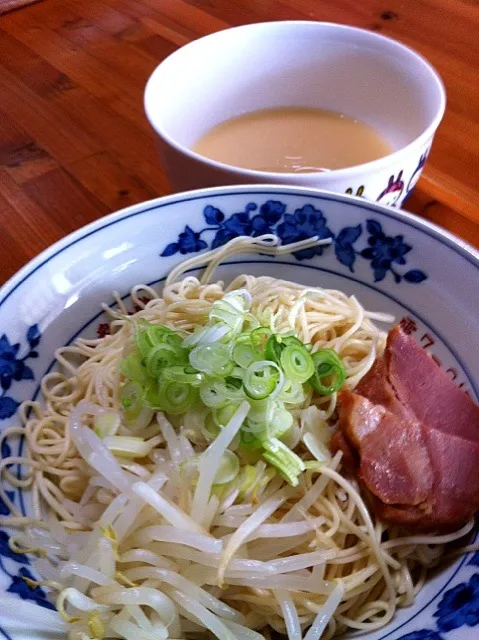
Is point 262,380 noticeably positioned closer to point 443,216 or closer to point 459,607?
point 459,607

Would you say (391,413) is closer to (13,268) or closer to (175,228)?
(175,228)

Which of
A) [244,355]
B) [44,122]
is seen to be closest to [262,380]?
[244,355]

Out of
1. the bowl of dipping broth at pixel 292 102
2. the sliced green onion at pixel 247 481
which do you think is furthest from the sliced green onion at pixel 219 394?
the bowl of dipping broth at pixel 292 102

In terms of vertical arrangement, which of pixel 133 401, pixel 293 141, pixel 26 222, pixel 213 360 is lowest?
pixel 26 222

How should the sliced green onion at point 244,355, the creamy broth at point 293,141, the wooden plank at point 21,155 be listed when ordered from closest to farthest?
the sliced green onion at point 244,355
the creamy broth at point 293,141
the wooden plank at point 21,155

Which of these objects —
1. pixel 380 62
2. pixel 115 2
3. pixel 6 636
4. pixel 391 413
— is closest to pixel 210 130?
pixel 380 62

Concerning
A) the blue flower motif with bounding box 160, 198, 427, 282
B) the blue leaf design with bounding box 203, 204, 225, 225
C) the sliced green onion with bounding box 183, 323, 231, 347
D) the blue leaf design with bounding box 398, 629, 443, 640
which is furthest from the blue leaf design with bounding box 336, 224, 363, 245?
the blue leaf design with bounding box 398, 629, 443, 640

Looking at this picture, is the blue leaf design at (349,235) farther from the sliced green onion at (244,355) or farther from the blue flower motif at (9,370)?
the blue flower motif at (9,370)
